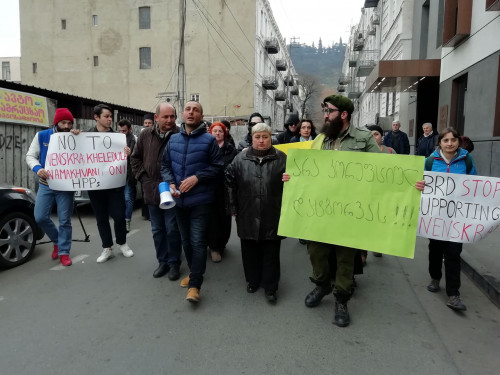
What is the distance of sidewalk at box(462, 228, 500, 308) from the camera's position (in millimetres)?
4148

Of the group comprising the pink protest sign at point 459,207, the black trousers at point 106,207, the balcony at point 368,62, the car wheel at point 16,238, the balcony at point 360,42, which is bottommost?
the car wheel at point 16,238

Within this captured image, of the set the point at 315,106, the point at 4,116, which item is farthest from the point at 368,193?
the point at 315,106

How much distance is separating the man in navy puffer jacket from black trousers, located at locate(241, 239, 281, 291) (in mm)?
479

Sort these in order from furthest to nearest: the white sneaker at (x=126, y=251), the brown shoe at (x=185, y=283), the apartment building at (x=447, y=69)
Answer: the apartment building at (x=447, y=69) < the white sneaker at (x=126, y=251) < the brown shoe at (x=185, y=283)

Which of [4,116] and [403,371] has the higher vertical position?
[4,116]

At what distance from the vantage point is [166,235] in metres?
4.77

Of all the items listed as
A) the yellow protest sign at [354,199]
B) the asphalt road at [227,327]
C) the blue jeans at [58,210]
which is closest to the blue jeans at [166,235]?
the asphalt road at [227,327]

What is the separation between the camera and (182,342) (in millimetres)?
3104

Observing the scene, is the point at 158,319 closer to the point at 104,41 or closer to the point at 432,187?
the point at 432,187

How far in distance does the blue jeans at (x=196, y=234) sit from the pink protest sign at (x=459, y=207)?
2132mm

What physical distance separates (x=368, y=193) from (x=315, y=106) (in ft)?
272

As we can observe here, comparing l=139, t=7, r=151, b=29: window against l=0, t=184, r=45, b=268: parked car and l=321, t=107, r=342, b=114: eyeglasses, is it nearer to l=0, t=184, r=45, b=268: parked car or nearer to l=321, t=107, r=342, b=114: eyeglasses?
l=0, t=184, r=45, b=268: parked car

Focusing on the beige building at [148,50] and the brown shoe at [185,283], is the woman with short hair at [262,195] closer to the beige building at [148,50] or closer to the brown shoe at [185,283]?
the brown shoe at [185,283]

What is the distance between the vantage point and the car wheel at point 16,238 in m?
4.86
